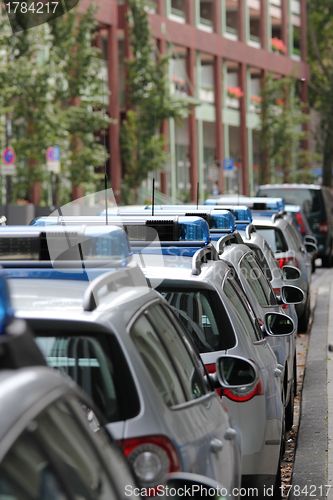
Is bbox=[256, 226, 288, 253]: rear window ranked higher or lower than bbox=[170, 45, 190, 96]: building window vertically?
lower

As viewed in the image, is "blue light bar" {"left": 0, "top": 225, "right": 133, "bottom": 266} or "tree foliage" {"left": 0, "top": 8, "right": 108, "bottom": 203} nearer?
"blue light bar" {"left": 0, "top": 225, "right": 133, "bottom": 266}

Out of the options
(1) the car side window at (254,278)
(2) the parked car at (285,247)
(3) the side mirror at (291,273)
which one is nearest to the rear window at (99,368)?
(1) the car side window at (254,278)

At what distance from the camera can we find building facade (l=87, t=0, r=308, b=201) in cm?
5525

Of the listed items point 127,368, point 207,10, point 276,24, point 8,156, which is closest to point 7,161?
point 8,156

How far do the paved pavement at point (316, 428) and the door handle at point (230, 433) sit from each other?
2.52 m

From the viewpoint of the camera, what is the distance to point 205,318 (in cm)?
707

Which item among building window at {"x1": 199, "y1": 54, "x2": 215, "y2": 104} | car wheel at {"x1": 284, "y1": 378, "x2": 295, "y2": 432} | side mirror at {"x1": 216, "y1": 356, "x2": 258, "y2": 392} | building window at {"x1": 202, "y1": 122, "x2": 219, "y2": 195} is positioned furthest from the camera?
building window at {"x1": 202, "y1": 122, "x2": 219, "y2": 195}

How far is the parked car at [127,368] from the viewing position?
4.41m

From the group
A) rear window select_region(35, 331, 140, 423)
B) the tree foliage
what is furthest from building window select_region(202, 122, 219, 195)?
rear window select_region(35, 331, 140, 423)

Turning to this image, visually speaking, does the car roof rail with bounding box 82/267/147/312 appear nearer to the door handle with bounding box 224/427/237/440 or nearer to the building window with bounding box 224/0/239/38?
the door handle with bounding box 224/427/237/440

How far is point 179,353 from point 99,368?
0.75 meters

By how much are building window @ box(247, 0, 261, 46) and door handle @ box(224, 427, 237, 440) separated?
222 feet

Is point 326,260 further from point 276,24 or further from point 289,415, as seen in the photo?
point 276,24

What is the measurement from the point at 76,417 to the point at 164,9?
58.1 m
